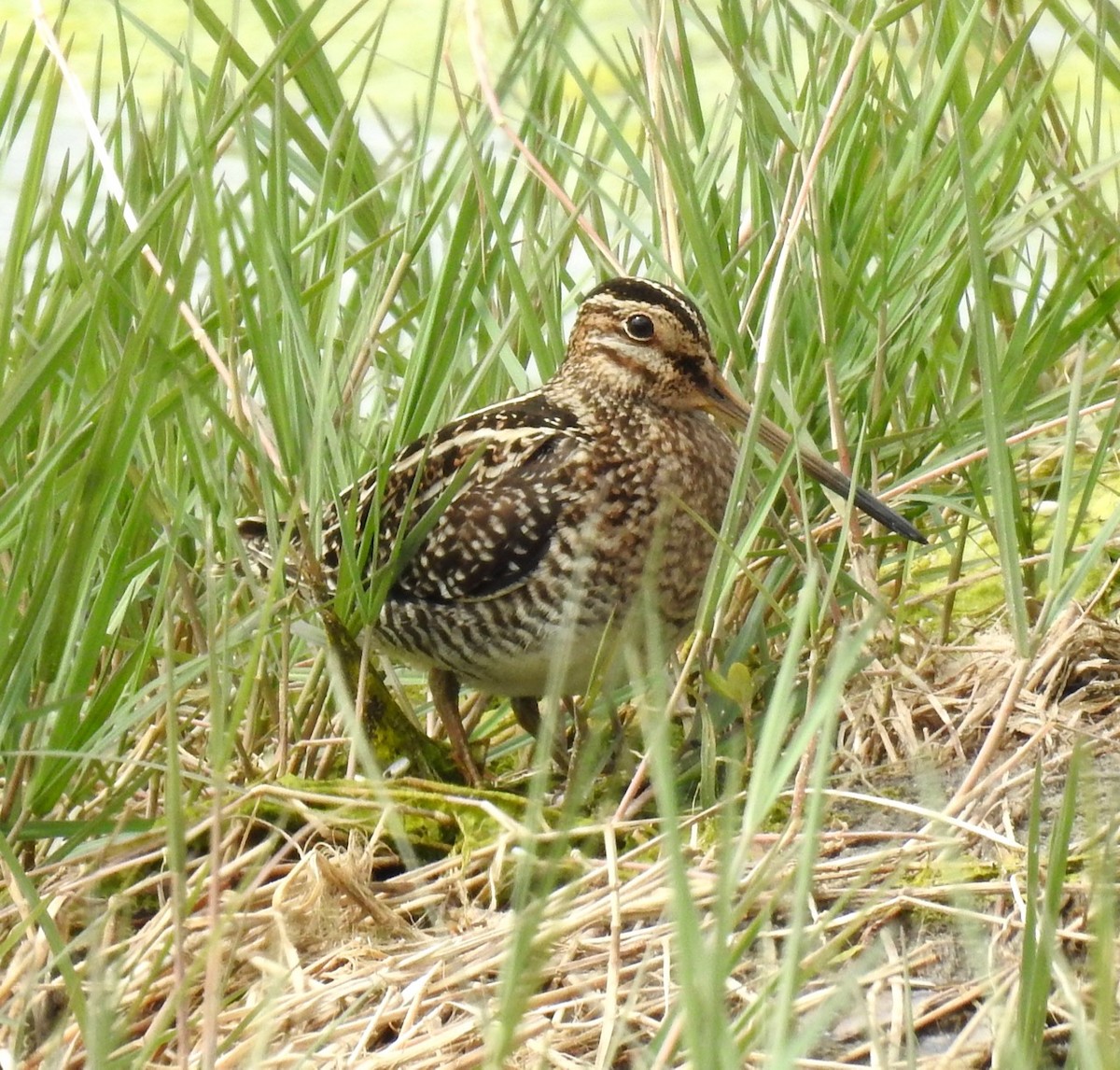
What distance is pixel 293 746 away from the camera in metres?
2.73

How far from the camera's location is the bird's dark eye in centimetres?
293

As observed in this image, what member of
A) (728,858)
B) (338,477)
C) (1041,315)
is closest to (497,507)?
(338,477)

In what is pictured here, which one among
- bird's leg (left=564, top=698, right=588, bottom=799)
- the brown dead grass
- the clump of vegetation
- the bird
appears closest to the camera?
the brown dead grass

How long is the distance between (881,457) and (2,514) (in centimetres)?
133

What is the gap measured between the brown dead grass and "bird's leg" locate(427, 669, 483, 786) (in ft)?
1.23

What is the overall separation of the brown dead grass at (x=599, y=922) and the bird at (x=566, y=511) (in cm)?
39

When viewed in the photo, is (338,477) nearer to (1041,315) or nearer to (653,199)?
(653,199)

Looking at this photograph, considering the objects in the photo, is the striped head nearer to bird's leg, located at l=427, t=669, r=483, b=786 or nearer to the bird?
the bird

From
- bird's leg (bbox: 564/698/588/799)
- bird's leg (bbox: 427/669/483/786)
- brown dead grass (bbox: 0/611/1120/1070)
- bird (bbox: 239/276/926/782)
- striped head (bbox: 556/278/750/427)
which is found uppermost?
striped head (bbox: 556/278/750/427)

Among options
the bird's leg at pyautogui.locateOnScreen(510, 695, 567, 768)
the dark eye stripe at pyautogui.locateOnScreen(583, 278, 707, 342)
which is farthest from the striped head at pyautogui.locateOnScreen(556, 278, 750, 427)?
the bird's leg at pyautogui.locateOnScreen(510, 695, 567, 768)

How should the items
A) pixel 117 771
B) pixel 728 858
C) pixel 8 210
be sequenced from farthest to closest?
pixel 8 210
pixel 117 771
pixel 728 858

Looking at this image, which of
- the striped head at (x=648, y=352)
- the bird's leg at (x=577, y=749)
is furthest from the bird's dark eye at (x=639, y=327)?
the bird's leg at (x=577, y=749)

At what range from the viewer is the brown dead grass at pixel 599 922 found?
191 cm

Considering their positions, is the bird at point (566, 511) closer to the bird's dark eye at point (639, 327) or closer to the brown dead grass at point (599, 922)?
the bird's dark eye at point (639, 327)
